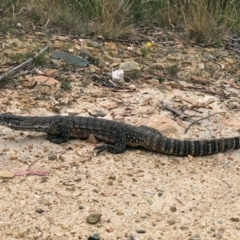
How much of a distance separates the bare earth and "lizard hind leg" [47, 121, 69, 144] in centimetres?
10

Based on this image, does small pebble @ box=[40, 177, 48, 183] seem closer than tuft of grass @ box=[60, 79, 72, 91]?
Yes

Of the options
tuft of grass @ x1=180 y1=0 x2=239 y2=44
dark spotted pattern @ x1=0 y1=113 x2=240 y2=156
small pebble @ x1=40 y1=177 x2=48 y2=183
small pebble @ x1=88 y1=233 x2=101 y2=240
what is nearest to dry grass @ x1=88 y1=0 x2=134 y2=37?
tuft of grass @ x1=180 y1=0 x2=239 y2=44

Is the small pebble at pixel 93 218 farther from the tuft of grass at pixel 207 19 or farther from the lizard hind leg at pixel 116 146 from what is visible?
the tuft of grass at pixel 207 19

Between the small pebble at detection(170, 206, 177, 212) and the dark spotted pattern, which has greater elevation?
the small pebble at detection(170, 206, 177, 212)

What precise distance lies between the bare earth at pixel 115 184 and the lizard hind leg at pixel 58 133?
0.34 feet

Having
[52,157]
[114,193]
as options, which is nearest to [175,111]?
[52,157]

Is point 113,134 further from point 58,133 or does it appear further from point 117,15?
point 117,15

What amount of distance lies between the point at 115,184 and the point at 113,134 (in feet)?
3.46

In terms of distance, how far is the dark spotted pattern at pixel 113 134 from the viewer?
6.25 m

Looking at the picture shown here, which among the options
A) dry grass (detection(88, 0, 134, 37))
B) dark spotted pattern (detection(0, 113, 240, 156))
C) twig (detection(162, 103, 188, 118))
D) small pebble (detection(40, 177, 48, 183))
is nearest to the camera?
small pebble (detection(40, 177, 48, 183))

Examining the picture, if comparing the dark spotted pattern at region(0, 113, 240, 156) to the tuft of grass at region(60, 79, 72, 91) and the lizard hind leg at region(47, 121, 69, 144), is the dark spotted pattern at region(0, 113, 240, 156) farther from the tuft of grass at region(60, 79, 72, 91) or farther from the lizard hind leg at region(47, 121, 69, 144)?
the tuft of grass at region(60, 79, 72, 91)

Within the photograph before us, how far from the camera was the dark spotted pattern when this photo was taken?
6.25m

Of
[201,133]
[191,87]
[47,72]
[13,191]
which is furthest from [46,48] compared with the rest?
[13,191]

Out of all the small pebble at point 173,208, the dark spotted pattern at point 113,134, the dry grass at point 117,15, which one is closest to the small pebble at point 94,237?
the small pebble at point 173,208
